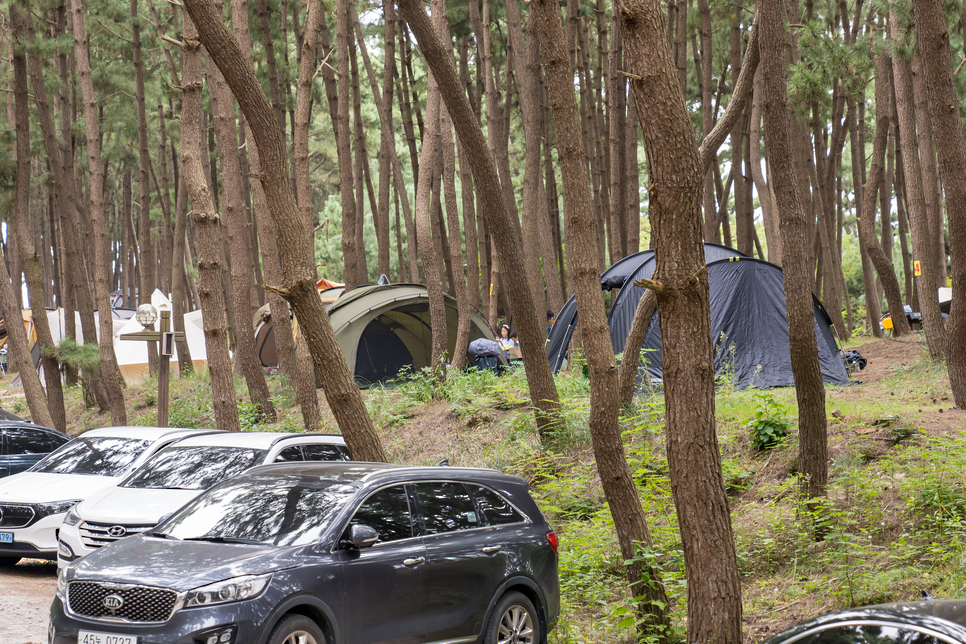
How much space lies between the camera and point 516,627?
21.3 ft

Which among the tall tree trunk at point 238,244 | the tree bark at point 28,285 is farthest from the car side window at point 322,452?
the tree bark at point 28,285

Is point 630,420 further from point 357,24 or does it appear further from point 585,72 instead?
point 357,24

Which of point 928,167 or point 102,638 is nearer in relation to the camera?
point 102,638

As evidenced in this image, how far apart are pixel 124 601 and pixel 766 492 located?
6623 mm

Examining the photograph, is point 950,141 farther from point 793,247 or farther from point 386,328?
point 386,328

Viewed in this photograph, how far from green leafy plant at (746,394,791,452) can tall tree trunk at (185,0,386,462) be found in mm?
4598

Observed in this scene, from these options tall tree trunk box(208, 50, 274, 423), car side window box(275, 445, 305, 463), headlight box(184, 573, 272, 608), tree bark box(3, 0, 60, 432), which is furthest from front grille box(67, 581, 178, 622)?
tree bark box(3, 0, 60, 432)

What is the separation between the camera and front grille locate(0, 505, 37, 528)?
939 cm

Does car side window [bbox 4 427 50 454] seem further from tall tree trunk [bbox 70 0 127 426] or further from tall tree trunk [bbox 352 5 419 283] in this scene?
tall tree trunk [bbox 352 5 419 283]

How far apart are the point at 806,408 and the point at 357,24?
65.1 feet

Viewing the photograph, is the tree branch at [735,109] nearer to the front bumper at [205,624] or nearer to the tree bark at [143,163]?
the front bumper at [205,624]

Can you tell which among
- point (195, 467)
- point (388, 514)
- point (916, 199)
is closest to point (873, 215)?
point (916, 199)

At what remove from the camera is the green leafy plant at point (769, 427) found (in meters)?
10.0

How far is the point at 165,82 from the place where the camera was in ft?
80.5
